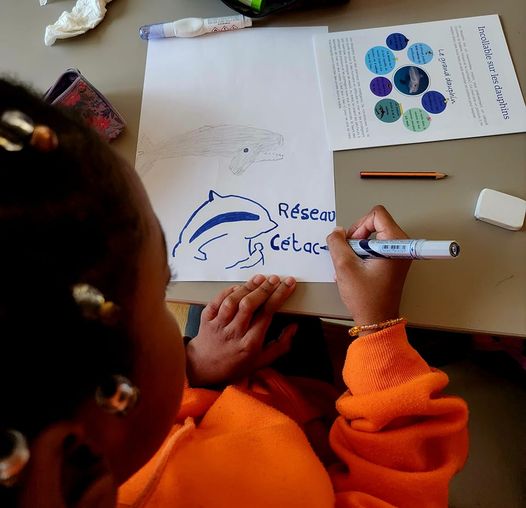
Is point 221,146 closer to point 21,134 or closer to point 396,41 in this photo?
point 396,41

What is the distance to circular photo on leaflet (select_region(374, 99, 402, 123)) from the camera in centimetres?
67

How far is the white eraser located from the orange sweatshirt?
15 cm

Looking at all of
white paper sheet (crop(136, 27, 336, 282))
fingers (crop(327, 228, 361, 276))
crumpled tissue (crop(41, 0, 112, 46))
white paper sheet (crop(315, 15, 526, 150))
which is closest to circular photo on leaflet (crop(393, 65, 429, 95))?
white paper sheet (crop(315, 15, 526, 150))

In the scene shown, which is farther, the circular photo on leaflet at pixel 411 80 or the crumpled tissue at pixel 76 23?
the crumpled tissue at pixel 76 23

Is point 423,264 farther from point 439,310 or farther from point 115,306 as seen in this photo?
point 115,306

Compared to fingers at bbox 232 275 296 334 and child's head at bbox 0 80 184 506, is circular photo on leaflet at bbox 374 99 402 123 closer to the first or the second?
fingers at bbox 232 275 296 334

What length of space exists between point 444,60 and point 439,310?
32 centimetres

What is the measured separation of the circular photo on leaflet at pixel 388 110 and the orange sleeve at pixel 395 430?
0.25 meters

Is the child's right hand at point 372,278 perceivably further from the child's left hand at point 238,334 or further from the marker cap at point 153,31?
the marker cap at point 153,31

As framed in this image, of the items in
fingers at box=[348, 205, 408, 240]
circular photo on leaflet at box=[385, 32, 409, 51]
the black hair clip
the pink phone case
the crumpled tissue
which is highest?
the crumpled tissue

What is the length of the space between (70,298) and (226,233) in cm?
37

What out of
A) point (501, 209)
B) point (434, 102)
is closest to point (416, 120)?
point (434, 102)

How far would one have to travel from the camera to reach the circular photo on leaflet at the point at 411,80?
0.68m

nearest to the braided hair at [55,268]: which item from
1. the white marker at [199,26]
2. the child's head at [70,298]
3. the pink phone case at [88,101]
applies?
the child's head at [70,298]
